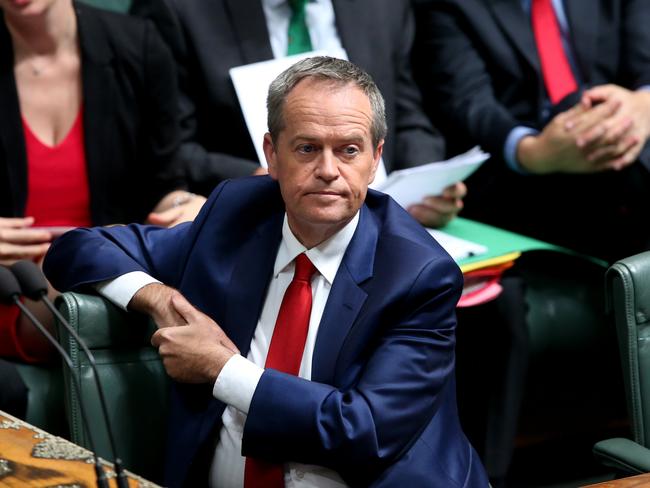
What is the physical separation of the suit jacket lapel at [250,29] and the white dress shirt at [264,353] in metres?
1.09

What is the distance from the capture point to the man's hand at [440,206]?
3.12 metres

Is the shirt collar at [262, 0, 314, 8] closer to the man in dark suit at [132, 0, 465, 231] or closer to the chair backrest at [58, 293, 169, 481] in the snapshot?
the man in dark suit at [132, 0, 465, 231]

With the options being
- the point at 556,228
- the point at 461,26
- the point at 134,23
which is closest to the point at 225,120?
the point at 134,23

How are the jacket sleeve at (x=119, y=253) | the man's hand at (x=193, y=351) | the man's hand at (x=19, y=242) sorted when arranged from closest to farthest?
the man's hand at (x=193, y=351)
the jacket sleeve at (x=119, y=253)
the man's hand at (x=19, y=242)

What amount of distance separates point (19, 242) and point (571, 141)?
153cm

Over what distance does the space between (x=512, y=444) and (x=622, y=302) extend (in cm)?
110

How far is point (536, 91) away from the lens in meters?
3.62

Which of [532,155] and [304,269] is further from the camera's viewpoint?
[532,155]

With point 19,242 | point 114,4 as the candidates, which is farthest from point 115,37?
point 19,242

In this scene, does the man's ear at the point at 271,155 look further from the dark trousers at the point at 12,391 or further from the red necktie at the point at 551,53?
the red necktie at the point at 551,53

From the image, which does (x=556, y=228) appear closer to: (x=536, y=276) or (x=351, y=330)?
(x=536, y=276)

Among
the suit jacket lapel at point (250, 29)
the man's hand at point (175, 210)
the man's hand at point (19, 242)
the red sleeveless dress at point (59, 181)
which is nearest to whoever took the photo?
the man's hand at point (19, 242)

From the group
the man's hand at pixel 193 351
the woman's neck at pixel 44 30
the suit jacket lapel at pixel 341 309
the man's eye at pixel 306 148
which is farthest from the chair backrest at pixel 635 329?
the woman's neck at pixel 44 30

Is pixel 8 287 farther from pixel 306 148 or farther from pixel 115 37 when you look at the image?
pixel 115 37
